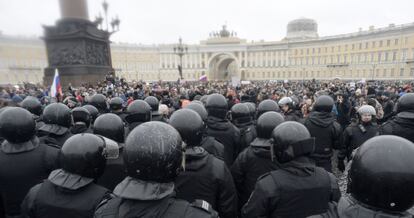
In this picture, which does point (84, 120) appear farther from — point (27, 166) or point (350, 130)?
point (350, 130)

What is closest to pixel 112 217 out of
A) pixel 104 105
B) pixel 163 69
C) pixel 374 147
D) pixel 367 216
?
pixel 367 216

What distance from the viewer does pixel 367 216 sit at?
1.54 m

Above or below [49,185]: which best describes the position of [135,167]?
above

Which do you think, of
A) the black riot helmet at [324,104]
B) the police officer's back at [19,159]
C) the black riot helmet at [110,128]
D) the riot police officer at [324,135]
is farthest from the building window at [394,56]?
the police officer's back at [19,159]

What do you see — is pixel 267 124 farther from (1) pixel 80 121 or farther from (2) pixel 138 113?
(1) pixel 80 121

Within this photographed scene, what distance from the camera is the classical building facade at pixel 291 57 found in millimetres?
60156

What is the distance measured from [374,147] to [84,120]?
206 inches

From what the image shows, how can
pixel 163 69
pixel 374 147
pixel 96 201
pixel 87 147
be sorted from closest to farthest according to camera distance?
pixel 374 147
pixel 96 201
pixel 87 147
pixel 163 69

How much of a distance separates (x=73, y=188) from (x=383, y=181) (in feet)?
7.52

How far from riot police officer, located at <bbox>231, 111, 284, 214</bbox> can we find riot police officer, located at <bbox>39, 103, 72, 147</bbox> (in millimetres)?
2923

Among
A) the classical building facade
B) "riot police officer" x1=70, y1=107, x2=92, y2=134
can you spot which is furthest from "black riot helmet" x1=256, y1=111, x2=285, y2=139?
the classical building facade

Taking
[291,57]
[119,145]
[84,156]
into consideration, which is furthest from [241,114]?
[291,57]

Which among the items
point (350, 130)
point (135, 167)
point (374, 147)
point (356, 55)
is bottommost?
point (350, 130)

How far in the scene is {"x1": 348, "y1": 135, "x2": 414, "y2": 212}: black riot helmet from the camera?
4.99 ft
